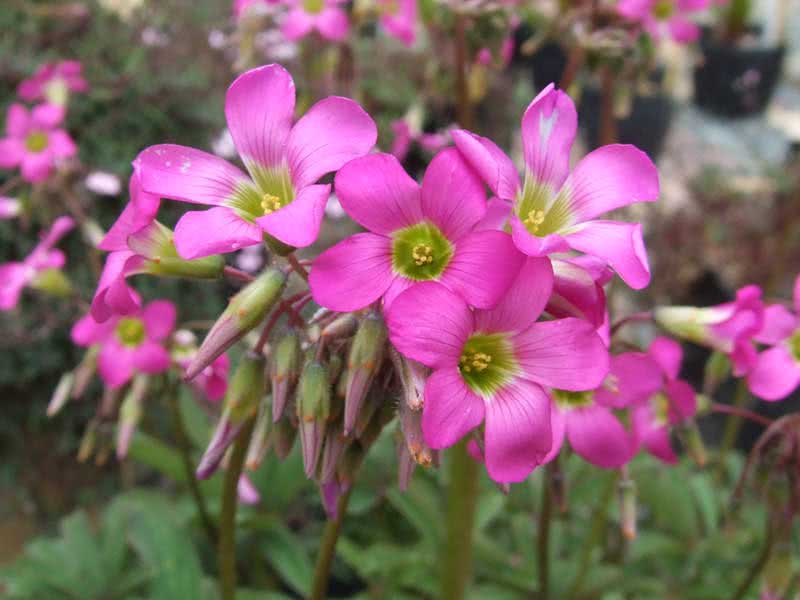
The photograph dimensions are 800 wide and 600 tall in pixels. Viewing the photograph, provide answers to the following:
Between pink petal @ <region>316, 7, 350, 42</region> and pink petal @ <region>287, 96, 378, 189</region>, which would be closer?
pink petal @ <region>287, 96, 378, 189</region>

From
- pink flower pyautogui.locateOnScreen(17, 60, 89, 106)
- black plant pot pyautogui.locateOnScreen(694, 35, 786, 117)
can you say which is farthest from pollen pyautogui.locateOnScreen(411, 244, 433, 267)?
black plant pot pyautogui.locateOnScreen(694, 35, 786, 117)

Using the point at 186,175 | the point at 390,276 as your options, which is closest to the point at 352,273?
the point at 390,276

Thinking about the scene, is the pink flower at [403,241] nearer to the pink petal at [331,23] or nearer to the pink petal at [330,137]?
the pink petal at [330,137]

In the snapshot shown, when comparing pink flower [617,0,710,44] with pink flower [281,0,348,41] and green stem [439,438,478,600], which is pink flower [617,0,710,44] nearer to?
pink flower [281,0,348,41]

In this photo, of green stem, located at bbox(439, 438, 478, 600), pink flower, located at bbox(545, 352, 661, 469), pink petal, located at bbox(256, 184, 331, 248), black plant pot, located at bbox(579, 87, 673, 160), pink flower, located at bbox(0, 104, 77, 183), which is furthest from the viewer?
black plant pot, located at bbox(579, 87, 673, 160)

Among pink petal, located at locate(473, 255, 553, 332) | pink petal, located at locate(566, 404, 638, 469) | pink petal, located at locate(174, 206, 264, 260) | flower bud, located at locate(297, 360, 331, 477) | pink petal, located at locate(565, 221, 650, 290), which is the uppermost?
pink petal, located at locate(174, 206, 264, 260)

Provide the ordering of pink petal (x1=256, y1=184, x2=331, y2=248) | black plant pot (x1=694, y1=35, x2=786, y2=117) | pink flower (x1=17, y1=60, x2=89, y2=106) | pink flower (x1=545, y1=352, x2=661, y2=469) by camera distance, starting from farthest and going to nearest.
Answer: black plant pot (x1=694, y1=35, x2=786, y2=117), pink flower (x1=17, y1=60, x2=89, y2=106), pink flower (x1=545, y1=352, x2=661, y2=469), pink petal (x1=256, y1=184, x2=331, y2=248)

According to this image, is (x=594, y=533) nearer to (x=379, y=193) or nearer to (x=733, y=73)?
(x=379, y=193)
